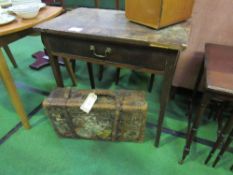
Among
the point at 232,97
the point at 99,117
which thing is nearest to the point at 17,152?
the point at 99,117

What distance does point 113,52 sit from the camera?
953mm

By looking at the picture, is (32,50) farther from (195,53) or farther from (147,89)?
(195,53)

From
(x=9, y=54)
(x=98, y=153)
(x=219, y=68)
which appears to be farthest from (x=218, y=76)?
(x=9, y=54)

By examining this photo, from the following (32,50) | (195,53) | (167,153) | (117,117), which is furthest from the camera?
(32,50)

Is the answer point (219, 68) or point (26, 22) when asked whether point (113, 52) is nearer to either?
point (219, 68)

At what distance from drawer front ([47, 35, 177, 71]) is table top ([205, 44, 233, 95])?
193 millimetres

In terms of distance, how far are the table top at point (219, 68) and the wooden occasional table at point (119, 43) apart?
0.57 feet

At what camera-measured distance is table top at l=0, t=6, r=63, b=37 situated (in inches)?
42.3

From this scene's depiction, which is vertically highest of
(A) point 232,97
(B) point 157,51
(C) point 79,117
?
(B) point 157,51

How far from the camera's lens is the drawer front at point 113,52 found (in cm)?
89

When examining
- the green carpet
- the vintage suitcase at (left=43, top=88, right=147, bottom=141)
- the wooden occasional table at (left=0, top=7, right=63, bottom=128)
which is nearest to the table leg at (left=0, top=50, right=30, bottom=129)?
the wooden occasional table at (left=0, top=7, right=63, bottom=128)

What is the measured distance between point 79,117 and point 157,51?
624 millimetres

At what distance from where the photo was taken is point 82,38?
96 centimetres

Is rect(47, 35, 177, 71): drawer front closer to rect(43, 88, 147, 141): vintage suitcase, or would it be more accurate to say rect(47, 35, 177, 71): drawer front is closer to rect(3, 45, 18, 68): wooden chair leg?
rect(43, 88, 147, 141): vintage suitcase
